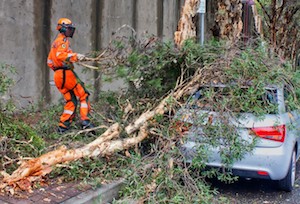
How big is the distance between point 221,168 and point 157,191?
1.25m

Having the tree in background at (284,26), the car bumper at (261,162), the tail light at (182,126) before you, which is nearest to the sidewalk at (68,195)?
the tail light at (182,126)

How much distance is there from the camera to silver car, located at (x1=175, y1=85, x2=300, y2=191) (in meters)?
5.20

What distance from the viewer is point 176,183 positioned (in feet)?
15.4

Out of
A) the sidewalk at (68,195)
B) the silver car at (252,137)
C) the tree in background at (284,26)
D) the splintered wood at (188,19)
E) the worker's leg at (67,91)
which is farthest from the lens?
the tree in background at (284,26)

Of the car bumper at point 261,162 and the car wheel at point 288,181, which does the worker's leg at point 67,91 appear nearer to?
the car bumper at point 261,162

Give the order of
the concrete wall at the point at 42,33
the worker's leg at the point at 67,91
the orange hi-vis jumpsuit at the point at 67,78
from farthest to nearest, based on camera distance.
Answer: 1. the concrete wall at the point at 42,33
2. the worker's leg at the point at 67,91
3. the orange hi-vis jumpsuit at the point at 67,78

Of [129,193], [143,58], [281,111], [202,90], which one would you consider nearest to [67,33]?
[143,58]

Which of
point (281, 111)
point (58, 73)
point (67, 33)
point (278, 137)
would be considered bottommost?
point (278, 137)

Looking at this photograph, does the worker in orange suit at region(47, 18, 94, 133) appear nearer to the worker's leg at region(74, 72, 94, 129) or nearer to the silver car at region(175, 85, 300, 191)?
the worker's leg at region(74, 72, 94, 129)

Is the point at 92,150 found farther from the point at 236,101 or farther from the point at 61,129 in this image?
the point at 236,101

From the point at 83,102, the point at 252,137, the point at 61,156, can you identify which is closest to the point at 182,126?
the point at 252,137

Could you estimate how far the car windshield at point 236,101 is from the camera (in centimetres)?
521

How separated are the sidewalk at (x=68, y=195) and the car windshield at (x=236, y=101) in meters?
1.48

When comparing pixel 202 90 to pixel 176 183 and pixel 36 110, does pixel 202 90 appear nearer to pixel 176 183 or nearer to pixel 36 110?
pixel 176 183
